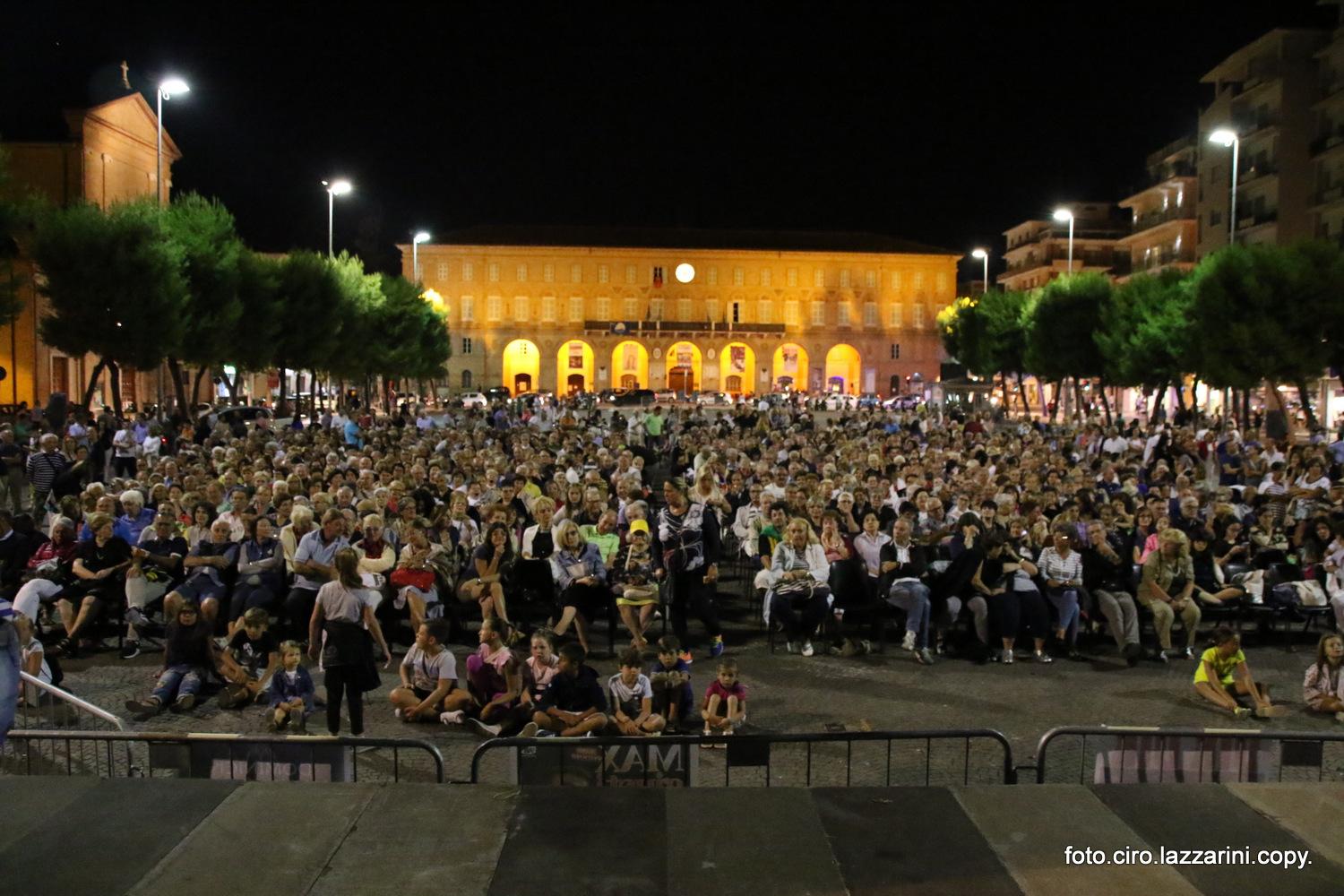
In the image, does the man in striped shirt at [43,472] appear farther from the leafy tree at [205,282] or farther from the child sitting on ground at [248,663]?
the leafy tree at [205,282]

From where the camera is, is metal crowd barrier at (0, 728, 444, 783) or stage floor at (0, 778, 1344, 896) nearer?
stage floor at (0, 778, 1344, 896)

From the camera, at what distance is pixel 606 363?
96.2 meters

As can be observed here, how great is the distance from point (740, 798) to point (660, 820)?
502mm

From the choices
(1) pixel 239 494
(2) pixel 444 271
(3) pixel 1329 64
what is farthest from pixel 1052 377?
(2) pixel 444 271

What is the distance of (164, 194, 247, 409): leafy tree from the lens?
32.7 meters

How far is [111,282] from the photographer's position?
2912 cm

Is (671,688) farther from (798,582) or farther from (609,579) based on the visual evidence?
(798,582)

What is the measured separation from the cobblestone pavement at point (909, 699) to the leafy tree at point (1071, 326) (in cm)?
3970

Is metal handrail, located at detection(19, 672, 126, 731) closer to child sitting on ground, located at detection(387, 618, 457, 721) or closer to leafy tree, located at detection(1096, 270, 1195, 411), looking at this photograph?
child sitting on ground, located at detection(387, 618, 457, 721)

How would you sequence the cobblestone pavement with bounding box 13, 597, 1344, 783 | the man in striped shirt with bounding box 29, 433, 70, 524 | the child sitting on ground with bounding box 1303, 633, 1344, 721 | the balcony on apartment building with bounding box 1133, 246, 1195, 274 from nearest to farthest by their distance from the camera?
the cobblestone pavement with bounding box 13, 597, 1344, 783, the child sitting on ground with bounding box 1303, 633, 1344, 721, the man in striped shirt with bounding box 29, 433, 70, 524, the balcony on apartment building with bounding box 1133, 246, 1195, 274

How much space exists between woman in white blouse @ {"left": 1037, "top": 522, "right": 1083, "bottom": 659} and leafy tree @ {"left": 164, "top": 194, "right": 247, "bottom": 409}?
2693 cm

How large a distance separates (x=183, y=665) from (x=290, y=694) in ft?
4.58

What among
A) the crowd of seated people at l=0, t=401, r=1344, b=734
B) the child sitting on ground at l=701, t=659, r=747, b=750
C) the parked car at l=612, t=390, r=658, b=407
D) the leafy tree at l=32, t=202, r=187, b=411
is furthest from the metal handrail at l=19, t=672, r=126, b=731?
the parked car at l=612, t=390, r=658, b=407

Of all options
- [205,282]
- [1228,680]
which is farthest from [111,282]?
[1228,680]
